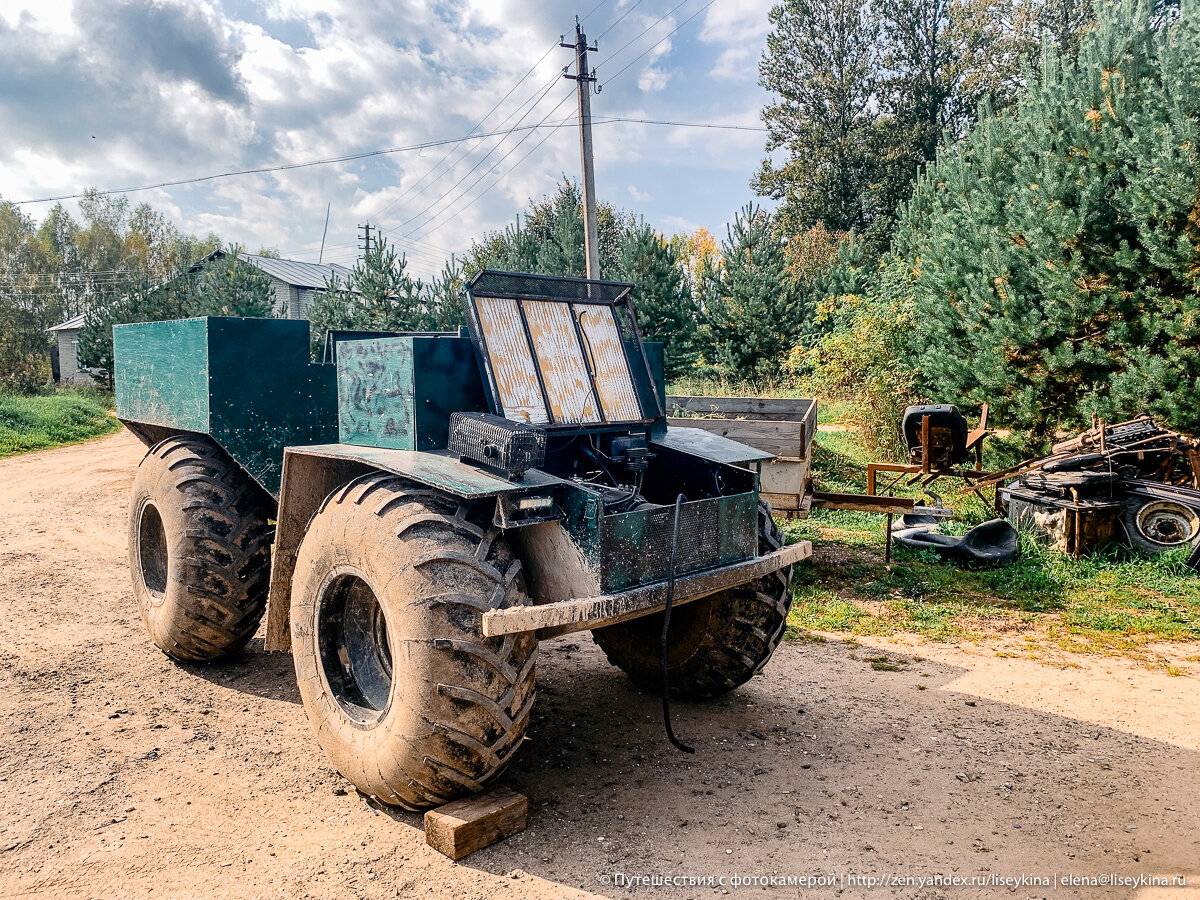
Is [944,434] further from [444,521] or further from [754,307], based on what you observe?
[754,307]

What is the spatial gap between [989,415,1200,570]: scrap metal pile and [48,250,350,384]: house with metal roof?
109ft

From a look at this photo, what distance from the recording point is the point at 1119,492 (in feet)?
26.4

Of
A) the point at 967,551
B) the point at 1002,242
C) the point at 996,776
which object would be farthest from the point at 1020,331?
the point at 996,776

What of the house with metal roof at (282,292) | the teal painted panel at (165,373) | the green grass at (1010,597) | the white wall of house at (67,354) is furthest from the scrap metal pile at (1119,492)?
the white wall of house at (67,354)

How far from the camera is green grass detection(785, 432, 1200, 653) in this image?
6.34m

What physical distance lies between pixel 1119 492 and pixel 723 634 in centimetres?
569

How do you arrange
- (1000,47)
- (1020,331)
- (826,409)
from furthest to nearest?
(1000,47), (826,409), (1020,331)

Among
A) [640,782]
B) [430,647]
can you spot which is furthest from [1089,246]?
[430,647]

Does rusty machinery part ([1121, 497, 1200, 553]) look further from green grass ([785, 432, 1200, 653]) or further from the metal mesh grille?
the metal mesh grille

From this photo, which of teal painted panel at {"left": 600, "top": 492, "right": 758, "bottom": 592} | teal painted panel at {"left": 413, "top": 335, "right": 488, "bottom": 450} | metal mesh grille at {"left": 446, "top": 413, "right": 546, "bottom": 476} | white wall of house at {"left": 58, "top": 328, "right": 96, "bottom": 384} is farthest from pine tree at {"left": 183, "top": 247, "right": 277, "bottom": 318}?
teal painted panel at {"left": 600, "top": 492, "right": 758, "bottom": 592}

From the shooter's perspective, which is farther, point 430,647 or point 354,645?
point 354,645

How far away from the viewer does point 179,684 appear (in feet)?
16.3

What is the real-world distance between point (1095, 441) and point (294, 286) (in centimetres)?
3677

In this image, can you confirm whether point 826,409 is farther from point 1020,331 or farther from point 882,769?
point 882,769
